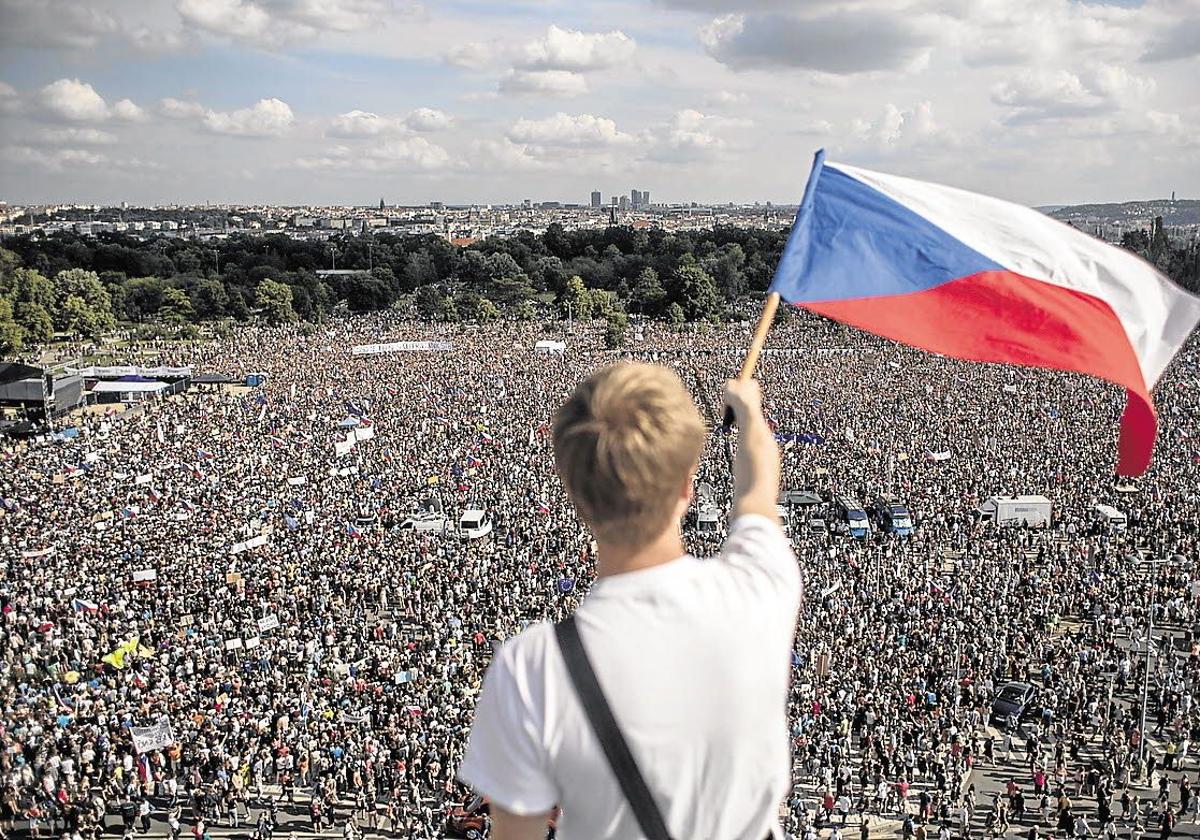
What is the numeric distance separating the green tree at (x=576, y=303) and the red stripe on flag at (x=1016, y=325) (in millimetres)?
70299

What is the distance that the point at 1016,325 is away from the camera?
14.5 feet

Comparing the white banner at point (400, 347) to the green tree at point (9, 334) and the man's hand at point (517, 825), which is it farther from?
the man's hand at point (517, 825)

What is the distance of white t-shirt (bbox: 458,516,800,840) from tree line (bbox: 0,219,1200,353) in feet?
184

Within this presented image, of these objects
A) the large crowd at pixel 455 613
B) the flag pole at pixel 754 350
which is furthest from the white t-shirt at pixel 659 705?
the large crowd at pixel 455 613

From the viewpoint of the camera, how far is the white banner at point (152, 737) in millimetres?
13453

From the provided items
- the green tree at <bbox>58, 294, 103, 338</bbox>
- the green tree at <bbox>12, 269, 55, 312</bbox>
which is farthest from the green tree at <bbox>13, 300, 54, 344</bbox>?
the green tree at <bbox>58, 294, 103, 338</bbox>

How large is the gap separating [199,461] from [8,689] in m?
15.0

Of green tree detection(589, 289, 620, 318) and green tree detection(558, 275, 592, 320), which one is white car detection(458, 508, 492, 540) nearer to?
green tree detection(589, 289, 620, 318)

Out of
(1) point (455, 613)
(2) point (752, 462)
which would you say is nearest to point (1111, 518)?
(1) point (455, 613)

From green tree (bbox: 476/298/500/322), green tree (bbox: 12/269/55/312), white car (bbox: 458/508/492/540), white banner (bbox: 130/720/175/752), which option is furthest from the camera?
green tree (bbox: 476/298/500/322)

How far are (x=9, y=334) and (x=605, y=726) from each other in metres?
63.2

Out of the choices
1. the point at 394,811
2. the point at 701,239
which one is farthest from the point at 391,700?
the point at 701,239

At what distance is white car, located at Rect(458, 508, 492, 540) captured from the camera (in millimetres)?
23500

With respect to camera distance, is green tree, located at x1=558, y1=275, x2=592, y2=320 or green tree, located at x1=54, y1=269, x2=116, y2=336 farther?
green tree, located at x1=558, y1=275, x2=592, y2=320
